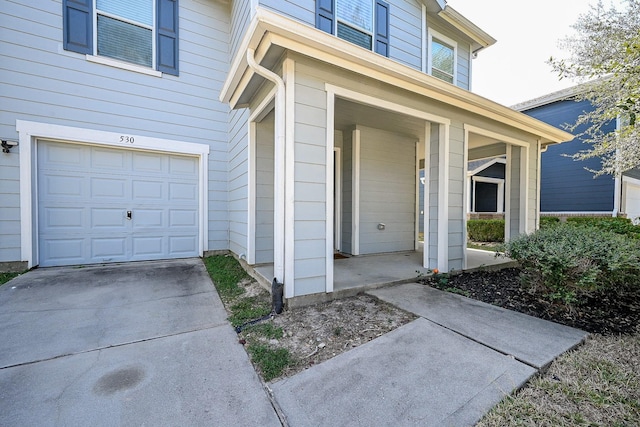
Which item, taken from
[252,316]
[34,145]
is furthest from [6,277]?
[252,316]

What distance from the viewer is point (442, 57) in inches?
257

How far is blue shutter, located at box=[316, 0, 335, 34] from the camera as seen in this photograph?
462cm

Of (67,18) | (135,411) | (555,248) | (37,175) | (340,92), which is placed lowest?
(135,411)

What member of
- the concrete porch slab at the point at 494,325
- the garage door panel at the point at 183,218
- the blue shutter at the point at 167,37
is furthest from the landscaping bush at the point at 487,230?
the blue shutter at the point at 167,37

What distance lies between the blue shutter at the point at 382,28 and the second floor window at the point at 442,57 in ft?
4.62

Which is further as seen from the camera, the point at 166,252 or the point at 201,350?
the point at 166,252

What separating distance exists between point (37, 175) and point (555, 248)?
7.38 m

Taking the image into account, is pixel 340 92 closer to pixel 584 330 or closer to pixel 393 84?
pixel 393 84

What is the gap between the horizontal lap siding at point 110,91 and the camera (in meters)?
4.21

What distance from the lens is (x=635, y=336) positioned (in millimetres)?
2336

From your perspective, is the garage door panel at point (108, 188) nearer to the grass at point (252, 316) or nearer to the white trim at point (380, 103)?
the grass at point (252, 316)

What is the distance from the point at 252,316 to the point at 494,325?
2.37 metres

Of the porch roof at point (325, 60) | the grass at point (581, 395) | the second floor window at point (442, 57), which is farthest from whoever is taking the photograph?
the second floor window at point (442, 57)

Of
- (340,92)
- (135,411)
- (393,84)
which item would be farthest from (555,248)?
(135,411)
